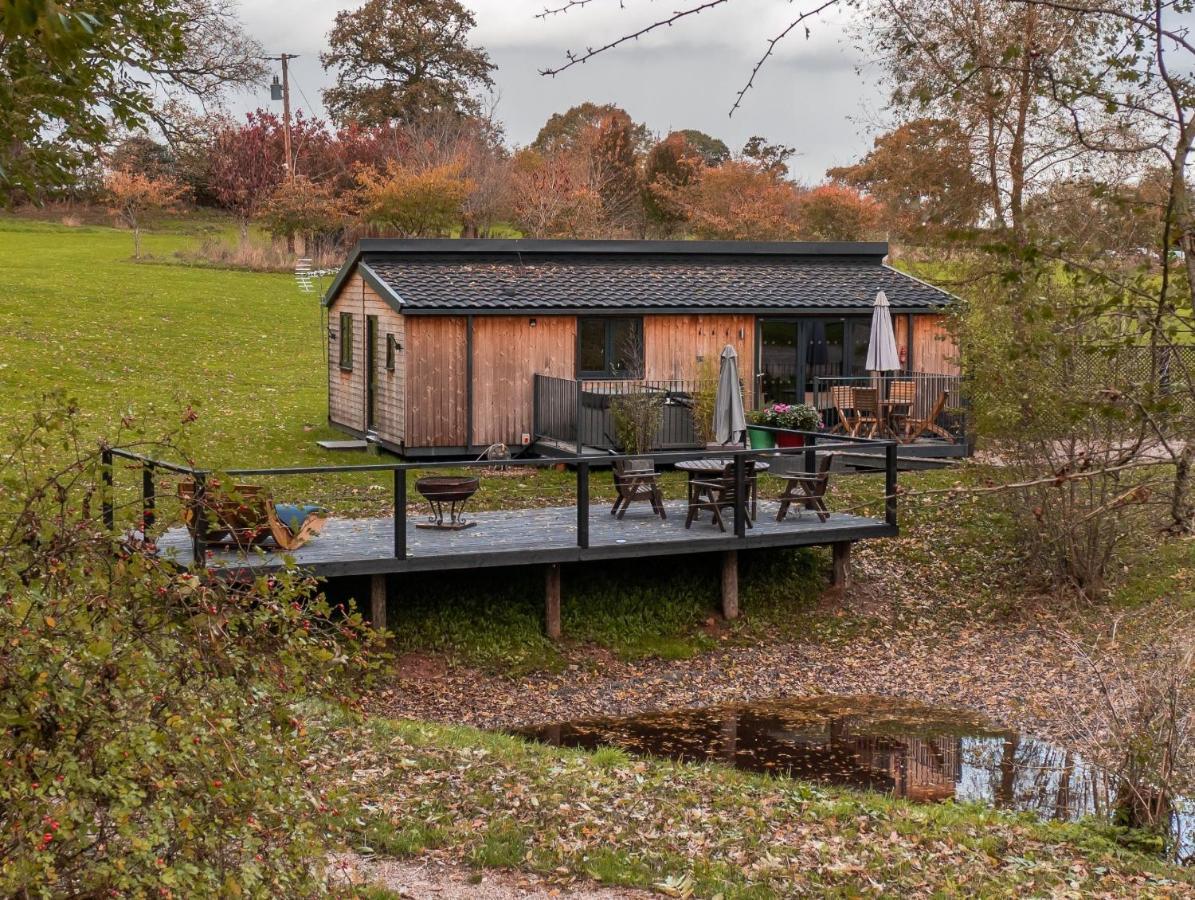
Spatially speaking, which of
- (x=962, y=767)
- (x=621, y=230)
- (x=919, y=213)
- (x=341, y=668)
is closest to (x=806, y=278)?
(x=919, y=213)

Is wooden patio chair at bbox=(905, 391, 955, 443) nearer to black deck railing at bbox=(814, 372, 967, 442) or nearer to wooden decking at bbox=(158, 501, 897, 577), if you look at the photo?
black deck railing at bbox=(814, 372, 967, 442)

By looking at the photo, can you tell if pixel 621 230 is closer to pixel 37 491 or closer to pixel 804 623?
pixel 804 623

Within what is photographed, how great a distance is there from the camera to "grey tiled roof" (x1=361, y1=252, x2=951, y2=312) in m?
21.9

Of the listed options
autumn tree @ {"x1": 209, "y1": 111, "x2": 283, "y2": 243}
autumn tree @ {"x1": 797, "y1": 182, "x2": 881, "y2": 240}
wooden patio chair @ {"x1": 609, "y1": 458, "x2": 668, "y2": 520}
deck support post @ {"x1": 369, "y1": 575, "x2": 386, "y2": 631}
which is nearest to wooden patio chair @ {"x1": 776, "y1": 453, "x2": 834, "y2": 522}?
wooden patio chair @ {"x1": 609, "y1": 458, "x2": 668, "y2": 520}

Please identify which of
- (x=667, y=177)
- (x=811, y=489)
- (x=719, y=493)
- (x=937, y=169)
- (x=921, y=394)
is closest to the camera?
(x=719, y=493)

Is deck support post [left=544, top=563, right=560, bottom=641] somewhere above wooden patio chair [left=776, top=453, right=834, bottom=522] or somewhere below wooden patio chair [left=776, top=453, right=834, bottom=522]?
below

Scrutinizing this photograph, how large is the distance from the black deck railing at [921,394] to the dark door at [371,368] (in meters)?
7.37

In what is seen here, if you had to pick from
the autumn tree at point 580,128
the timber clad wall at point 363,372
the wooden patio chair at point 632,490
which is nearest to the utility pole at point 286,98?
the autumn tree at point 580,128

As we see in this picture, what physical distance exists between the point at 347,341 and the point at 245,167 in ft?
114

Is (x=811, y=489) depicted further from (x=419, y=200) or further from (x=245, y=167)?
(x=245, y=167)

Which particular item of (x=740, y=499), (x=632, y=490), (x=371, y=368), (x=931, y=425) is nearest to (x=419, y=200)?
(x=371, y=368)

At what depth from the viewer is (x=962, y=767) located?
12281mm

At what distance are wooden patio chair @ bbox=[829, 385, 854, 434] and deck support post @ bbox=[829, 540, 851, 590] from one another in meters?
5.79

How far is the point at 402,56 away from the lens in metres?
65.6
